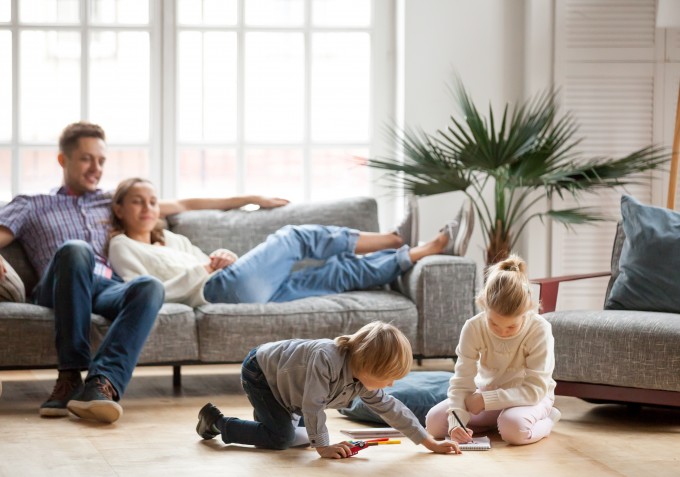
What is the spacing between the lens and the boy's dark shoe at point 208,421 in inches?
124

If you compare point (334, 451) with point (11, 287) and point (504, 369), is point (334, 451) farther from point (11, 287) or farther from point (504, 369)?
point (11, 287)

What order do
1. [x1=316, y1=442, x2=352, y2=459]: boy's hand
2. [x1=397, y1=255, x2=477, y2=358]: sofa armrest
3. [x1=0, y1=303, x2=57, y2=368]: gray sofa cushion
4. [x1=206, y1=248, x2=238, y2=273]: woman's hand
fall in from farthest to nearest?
[x1=206, y1=248, x2=238, y2=273]: woman's hand
[x1=397, y1=255, x2=477, y2=358]: sofa armrest
[x1=0, y1=303, x2=57, y2=368]: gray sofa cushion
[x1=316, y1=442, x2=352, y2=459]: boy's hand

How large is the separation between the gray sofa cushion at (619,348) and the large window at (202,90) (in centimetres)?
203

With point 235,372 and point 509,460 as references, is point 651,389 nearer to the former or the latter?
point 509,460

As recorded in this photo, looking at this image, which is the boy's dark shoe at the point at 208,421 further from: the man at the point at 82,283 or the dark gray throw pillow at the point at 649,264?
the dark gray throw pillow at the point at 649,264

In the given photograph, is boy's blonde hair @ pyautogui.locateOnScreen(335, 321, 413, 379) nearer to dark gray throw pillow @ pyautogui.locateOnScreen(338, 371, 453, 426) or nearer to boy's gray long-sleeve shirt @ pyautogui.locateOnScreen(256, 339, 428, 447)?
boy's gray long-sleeve shirt @ pyautogui.locateOnScreen(256, 339, 428, 447)

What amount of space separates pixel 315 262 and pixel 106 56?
1.57m

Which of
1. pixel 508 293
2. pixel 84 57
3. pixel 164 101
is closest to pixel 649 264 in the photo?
pixel 508 293

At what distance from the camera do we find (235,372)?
4.87 metres

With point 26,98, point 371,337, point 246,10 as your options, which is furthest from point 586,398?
point 26,98

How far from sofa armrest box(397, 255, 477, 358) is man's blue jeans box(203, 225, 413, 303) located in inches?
7.2

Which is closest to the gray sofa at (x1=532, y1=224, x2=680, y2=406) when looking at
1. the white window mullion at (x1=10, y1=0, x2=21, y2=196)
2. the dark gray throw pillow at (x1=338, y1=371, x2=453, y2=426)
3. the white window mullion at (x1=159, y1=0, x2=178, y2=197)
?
the dark gray throw pillow at (x1=338, y1=371, x2=453, y2=426)

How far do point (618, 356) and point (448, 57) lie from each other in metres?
2.19

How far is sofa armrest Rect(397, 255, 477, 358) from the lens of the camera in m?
4.23
